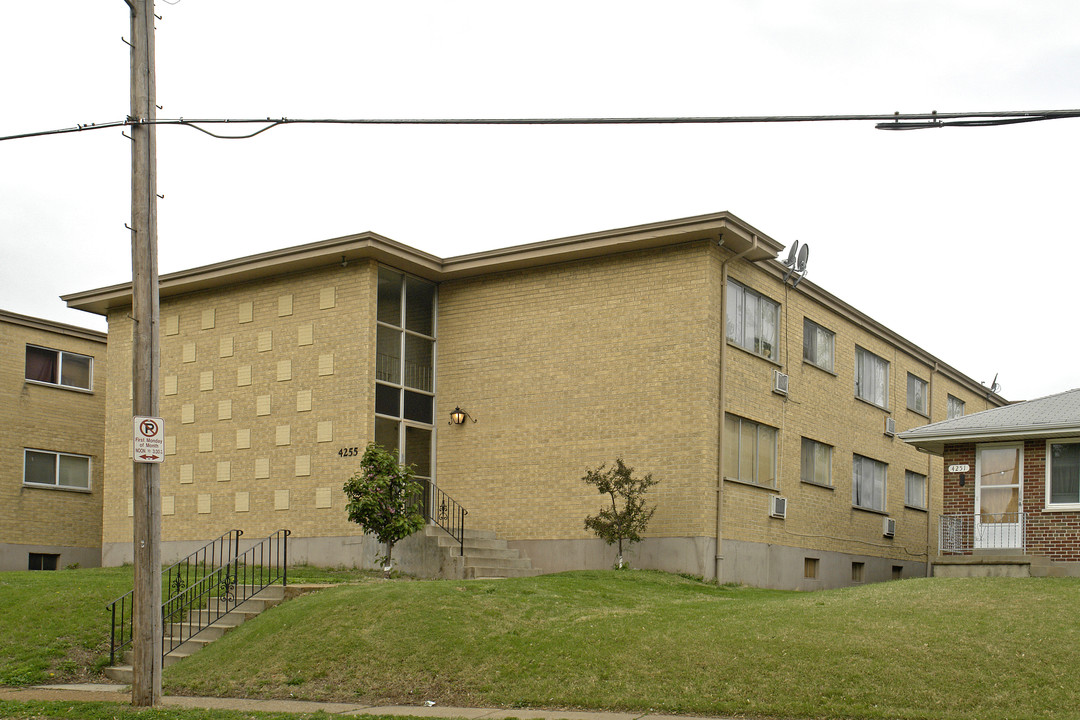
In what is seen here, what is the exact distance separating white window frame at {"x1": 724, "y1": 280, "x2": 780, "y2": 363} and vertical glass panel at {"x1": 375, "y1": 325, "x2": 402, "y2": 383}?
705 centimetres

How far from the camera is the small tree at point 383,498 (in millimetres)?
19453

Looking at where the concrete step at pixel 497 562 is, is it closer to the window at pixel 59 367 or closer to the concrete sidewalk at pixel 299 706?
the concrete sidewalk at pixel 299 706

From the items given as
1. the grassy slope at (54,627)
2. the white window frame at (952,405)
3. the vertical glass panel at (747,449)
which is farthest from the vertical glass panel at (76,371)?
the white window frame at (952,405)

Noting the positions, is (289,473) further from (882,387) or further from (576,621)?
(882,387)

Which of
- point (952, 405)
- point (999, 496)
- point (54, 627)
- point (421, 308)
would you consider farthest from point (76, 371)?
point (952, 405)

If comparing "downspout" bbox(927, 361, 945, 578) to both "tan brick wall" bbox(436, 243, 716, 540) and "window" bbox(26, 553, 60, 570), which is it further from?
"window" bbox(26, 553, 60, 570)

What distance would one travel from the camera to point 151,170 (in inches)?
490

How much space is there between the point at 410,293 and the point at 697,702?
15.5m

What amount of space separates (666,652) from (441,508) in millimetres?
11826

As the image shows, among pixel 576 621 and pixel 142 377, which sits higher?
pixel 142 377

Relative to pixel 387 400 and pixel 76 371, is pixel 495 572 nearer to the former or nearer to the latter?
pixel 387 400

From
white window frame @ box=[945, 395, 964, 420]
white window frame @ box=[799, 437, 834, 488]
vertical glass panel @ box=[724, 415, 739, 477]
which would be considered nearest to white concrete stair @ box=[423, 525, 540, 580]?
vertical glass panel @ box=[724, 415, 739, 477]

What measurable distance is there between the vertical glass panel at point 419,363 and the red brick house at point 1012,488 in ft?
33.6

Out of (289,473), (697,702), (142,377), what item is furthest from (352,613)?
(289,473)
